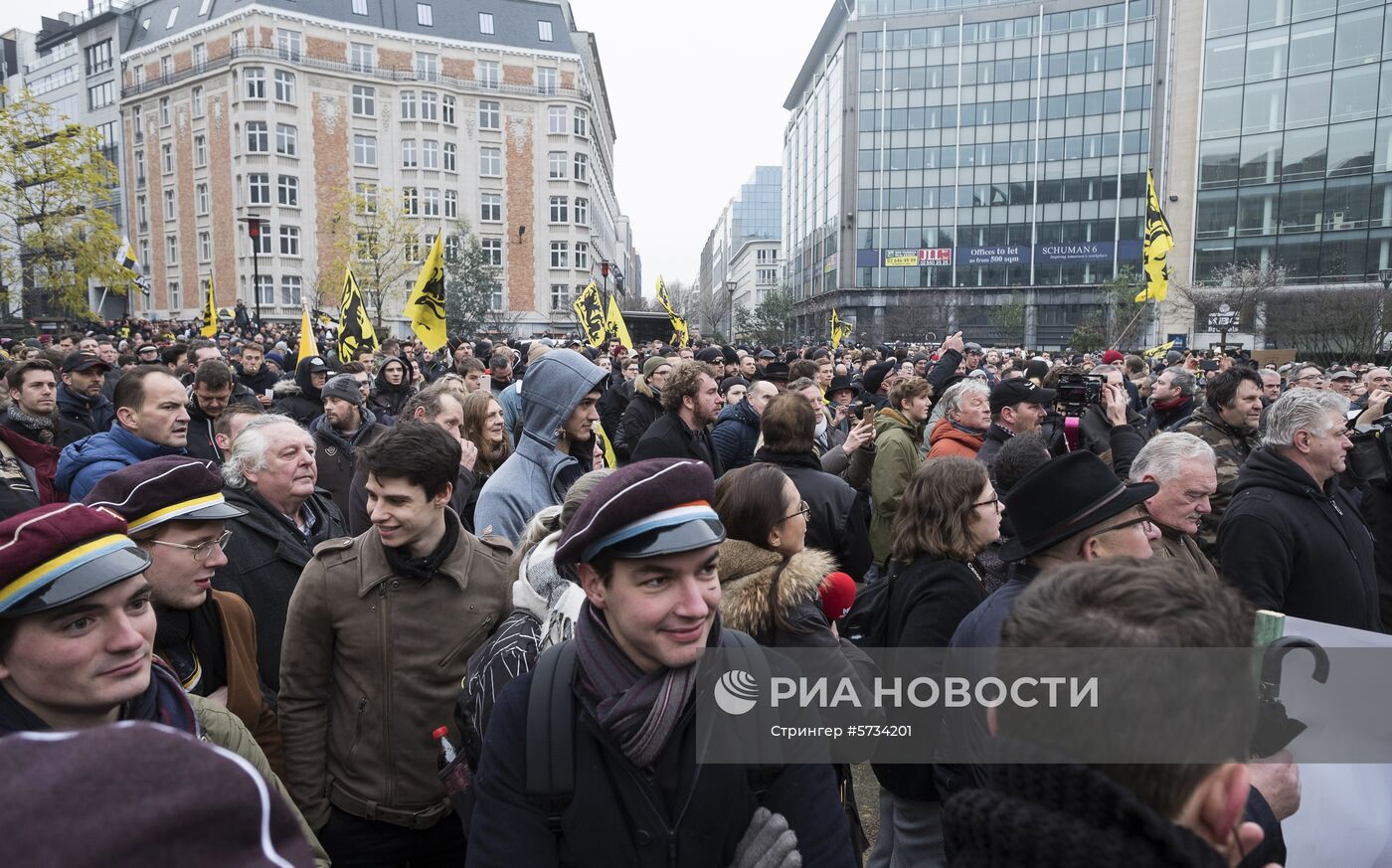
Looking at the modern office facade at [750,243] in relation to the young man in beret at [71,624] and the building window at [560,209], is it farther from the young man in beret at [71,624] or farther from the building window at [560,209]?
the young man in beret at [71,624]

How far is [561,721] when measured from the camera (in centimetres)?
186

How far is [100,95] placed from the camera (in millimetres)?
64438

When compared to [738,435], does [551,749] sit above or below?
below

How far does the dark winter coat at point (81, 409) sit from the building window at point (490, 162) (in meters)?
54.1

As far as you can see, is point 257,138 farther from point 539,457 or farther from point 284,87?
point 539,457

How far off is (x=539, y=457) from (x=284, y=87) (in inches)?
2341

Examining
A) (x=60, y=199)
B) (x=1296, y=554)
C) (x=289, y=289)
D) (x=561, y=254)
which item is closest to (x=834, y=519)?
(x=1296, y=554)

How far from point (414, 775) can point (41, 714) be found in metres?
1.26

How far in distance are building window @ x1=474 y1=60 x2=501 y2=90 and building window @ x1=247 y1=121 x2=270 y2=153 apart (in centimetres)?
1400

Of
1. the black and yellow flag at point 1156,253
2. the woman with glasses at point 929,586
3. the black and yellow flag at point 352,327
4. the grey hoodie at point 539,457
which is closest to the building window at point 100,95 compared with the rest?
the black and yellow flag at point 352,327

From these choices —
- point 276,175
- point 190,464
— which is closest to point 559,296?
point 276,175

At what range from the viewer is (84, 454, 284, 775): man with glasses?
282 cm

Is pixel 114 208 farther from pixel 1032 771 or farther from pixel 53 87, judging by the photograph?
pixel 1032 771

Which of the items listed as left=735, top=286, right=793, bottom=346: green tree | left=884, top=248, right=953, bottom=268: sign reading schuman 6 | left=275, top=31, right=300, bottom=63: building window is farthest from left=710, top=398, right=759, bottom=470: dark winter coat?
left=884, top=248, right=953, bottom=268: sign reading schuman 6
